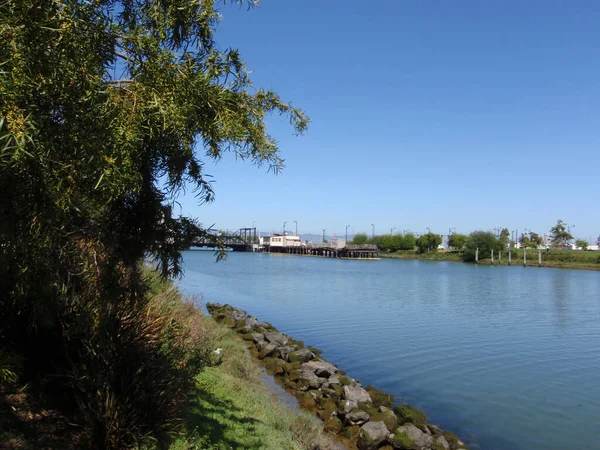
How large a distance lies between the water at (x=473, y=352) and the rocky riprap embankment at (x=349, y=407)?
133 centimetres

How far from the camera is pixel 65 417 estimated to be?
561 cm

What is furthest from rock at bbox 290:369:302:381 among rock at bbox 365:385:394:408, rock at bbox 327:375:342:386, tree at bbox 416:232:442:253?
tree at bbox 416:232:442:253

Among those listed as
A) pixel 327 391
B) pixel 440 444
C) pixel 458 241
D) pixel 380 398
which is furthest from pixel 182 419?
pixel 458 241

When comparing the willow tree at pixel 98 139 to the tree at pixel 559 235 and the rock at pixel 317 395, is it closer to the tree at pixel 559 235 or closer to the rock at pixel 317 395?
the rock at pixel 317 395

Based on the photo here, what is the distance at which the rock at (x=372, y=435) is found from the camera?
11.6 meters

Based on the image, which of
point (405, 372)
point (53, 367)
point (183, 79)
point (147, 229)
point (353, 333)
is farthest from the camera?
point (353, 333)

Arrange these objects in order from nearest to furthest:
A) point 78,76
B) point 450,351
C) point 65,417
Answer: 1. point 78,76
2. point 65,417
3. point 450,351

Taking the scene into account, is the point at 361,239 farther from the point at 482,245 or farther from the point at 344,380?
the point at 344,380

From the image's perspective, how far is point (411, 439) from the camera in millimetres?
11641

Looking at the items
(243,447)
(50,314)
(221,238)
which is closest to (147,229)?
(221,238)

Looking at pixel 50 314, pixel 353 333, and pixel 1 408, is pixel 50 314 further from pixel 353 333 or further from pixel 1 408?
pixel 353 333

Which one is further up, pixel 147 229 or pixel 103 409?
pixel 147 229

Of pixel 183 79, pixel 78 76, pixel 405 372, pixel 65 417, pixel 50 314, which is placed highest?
pixel 183 79

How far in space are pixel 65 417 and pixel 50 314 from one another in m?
1.29
